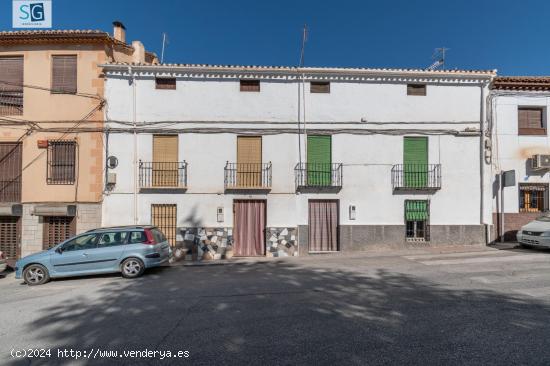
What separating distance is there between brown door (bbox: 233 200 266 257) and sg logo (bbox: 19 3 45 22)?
9.71 meters

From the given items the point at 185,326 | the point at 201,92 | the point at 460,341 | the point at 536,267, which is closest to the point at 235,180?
the point at 201,92

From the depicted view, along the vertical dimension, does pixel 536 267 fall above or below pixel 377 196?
below

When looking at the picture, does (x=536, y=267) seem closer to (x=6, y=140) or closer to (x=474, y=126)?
(x=474, y=126)

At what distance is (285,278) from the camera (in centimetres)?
739

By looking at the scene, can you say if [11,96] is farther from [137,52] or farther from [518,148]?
[518,148]

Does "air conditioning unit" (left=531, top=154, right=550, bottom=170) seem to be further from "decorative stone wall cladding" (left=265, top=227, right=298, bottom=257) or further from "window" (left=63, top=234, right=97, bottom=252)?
"window" (left=63, top=234, right=97, bottom=252)

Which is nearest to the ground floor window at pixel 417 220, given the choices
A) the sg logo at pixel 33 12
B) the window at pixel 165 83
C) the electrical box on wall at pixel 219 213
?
the electrical box on wall at pixel 219 213

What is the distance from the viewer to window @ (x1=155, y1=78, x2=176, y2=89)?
11086 mm

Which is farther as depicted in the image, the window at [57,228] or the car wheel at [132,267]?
the window at [57,228]

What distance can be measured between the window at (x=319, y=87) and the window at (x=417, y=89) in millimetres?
3264

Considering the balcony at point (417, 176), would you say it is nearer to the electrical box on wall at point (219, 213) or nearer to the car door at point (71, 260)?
the electrical box on wall at point (219, 213)

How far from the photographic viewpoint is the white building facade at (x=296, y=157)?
10789 millimetres

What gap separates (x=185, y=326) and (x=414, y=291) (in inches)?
174

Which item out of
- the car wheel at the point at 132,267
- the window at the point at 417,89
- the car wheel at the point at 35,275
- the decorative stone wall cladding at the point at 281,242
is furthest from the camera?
the window at the point at 417,89
